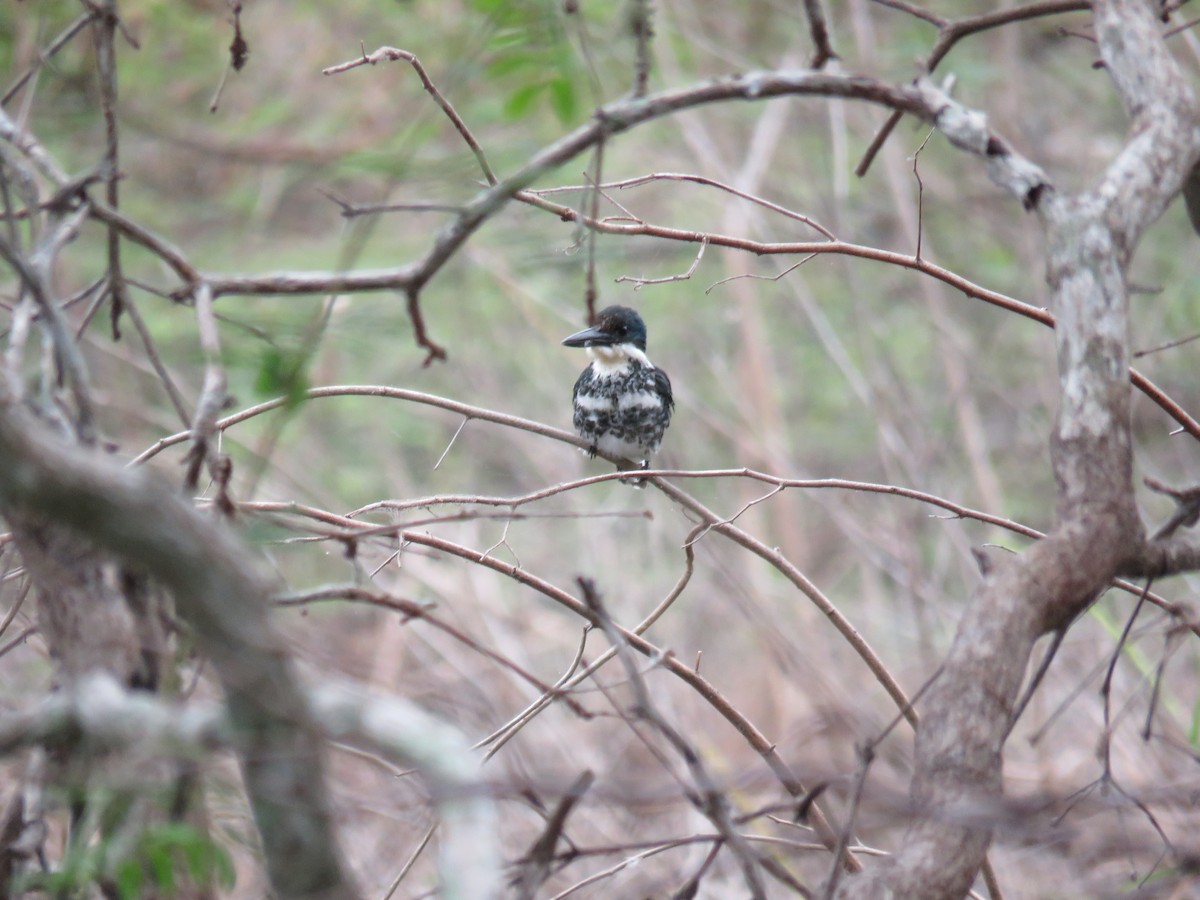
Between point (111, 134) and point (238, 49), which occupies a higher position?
point (238, 49)

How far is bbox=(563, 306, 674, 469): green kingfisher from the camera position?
3.85 metres

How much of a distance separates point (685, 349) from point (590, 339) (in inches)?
160

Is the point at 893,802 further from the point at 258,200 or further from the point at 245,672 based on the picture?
the point at 258,200

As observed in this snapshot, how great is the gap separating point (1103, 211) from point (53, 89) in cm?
293

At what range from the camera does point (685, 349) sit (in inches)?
298

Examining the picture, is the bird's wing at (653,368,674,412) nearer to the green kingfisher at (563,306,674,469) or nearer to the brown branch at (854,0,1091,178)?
the green kingfisher at (563,306,674,469)

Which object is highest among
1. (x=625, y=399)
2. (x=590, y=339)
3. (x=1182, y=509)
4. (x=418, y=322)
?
(x=590, y=339)

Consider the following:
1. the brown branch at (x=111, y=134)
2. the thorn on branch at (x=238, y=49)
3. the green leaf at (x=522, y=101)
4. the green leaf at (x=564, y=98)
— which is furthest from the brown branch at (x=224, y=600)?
the green leaf at (x=522, y=101)

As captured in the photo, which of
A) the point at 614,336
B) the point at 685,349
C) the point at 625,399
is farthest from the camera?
the point at 685,349

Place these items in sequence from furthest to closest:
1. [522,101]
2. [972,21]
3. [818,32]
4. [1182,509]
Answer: [522,101] < [972,21] < [818,32] < [1182,509]

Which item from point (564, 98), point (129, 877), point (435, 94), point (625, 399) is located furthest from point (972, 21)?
point (625, 399)

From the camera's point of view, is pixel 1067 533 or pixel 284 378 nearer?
pixel 284 378

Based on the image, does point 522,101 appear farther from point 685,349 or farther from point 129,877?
point 685,349

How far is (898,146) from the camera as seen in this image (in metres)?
5.29
